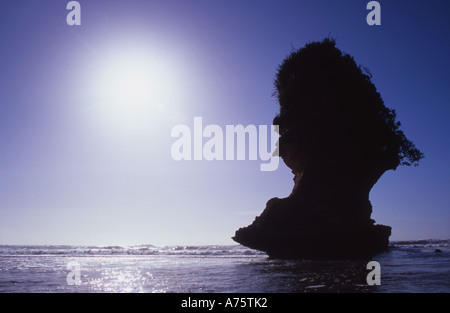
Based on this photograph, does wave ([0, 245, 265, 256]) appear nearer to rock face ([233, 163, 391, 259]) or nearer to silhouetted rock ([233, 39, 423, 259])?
rock face ([233, 163, 391, 259])

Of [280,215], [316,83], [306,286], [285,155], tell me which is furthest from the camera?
[285,155]

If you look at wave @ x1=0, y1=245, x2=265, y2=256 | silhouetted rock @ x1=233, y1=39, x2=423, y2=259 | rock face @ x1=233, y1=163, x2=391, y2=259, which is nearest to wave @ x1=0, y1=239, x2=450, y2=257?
wave @ x1=0, y1=245, x2=265, y2=256

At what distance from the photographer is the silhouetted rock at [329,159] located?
19688mm

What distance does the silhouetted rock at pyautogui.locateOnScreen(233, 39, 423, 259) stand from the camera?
64.6 feet

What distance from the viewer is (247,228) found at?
21578mm

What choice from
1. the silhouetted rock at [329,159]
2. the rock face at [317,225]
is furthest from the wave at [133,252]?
the silhouetted rock at [329,159]

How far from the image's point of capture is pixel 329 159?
824 inches

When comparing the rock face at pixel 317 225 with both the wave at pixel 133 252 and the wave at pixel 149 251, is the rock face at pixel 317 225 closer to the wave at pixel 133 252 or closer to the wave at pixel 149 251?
the wave at pixel 149 251

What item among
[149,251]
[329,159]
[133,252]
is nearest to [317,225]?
[329,159]

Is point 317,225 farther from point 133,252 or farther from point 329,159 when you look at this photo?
point 133,252

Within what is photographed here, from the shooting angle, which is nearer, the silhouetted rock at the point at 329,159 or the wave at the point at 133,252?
the silhouetted rock at the point at 329,159
